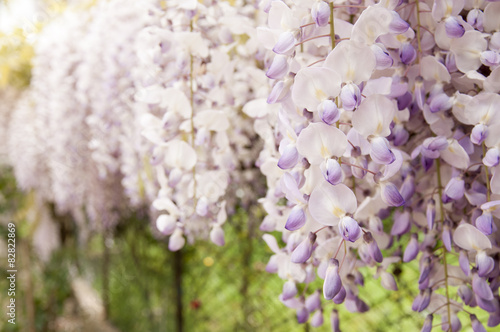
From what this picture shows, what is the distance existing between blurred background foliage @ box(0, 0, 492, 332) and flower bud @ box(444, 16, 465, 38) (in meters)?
0.84

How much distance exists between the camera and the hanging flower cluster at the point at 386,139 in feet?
1.25

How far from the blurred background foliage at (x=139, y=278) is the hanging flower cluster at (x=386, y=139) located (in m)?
0.72

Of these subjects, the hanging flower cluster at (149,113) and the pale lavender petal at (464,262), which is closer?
the pale lavender petal at (464,262)

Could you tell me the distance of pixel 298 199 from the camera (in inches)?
16.0

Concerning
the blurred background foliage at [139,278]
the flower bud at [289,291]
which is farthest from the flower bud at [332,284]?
the blurred background foliage at [139,278]

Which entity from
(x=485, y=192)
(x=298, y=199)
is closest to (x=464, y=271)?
(x=485, y=192)

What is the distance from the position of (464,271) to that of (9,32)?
1.65m

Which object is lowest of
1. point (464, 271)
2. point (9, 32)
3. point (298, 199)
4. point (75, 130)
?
point (75, 130)

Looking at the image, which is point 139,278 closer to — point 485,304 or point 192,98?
point 192,98

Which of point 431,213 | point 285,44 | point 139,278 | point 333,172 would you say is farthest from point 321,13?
point 139,278

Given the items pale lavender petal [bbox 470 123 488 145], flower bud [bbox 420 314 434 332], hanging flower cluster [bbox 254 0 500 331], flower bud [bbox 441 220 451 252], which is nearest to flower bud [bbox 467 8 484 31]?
hanging flower cluster [bbox 254 0 500 331]

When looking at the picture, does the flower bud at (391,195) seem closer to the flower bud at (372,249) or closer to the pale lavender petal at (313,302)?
the flower bud at (372,249)

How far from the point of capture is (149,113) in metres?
0.73

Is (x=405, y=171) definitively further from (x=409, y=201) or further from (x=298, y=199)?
(x=298, y=199)
